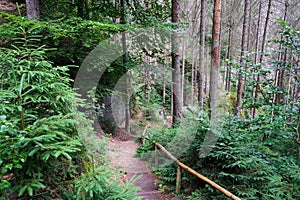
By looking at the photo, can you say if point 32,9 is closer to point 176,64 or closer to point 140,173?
point 176,64

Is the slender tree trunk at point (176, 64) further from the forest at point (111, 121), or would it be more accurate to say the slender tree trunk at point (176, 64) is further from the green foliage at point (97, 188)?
the green foliage at point (97, 188)

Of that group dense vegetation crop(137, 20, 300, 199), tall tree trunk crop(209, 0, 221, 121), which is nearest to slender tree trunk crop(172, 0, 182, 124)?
tall tree trunk crop(209, 0, 221, 121)

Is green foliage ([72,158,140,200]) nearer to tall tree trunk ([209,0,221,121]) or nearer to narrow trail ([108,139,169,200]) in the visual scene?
narrow trail ([108,139,169,200])

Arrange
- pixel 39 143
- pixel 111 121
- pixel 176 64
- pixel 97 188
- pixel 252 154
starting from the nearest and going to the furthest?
pixel 39 143
pixel 97 188
pixel 252 154
pixel 176 64
pixel 111 121

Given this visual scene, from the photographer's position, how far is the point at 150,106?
54.0 ft

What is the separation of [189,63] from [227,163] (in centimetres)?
1887

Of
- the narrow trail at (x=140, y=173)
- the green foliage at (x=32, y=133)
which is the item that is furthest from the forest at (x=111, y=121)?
the narrow trail at (x=140, y=173)

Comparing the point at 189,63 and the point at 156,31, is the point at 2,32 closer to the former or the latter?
the point at 156,31

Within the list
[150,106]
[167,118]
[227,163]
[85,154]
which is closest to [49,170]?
[85,154]

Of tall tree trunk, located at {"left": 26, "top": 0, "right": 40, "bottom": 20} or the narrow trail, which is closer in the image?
the narrow trail

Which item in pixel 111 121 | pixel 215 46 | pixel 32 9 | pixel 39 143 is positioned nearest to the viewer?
pixel 39 143

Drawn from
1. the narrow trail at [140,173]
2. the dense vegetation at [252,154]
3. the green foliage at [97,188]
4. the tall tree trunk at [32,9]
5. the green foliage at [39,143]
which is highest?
the tall tree trunk at [32,9]

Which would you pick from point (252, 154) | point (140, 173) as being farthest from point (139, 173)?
point (252, 154)

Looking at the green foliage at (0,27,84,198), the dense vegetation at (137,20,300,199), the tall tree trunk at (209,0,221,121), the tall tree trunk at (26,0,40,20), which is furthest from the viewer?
the tall tree trunk at (209,0,221,121)
